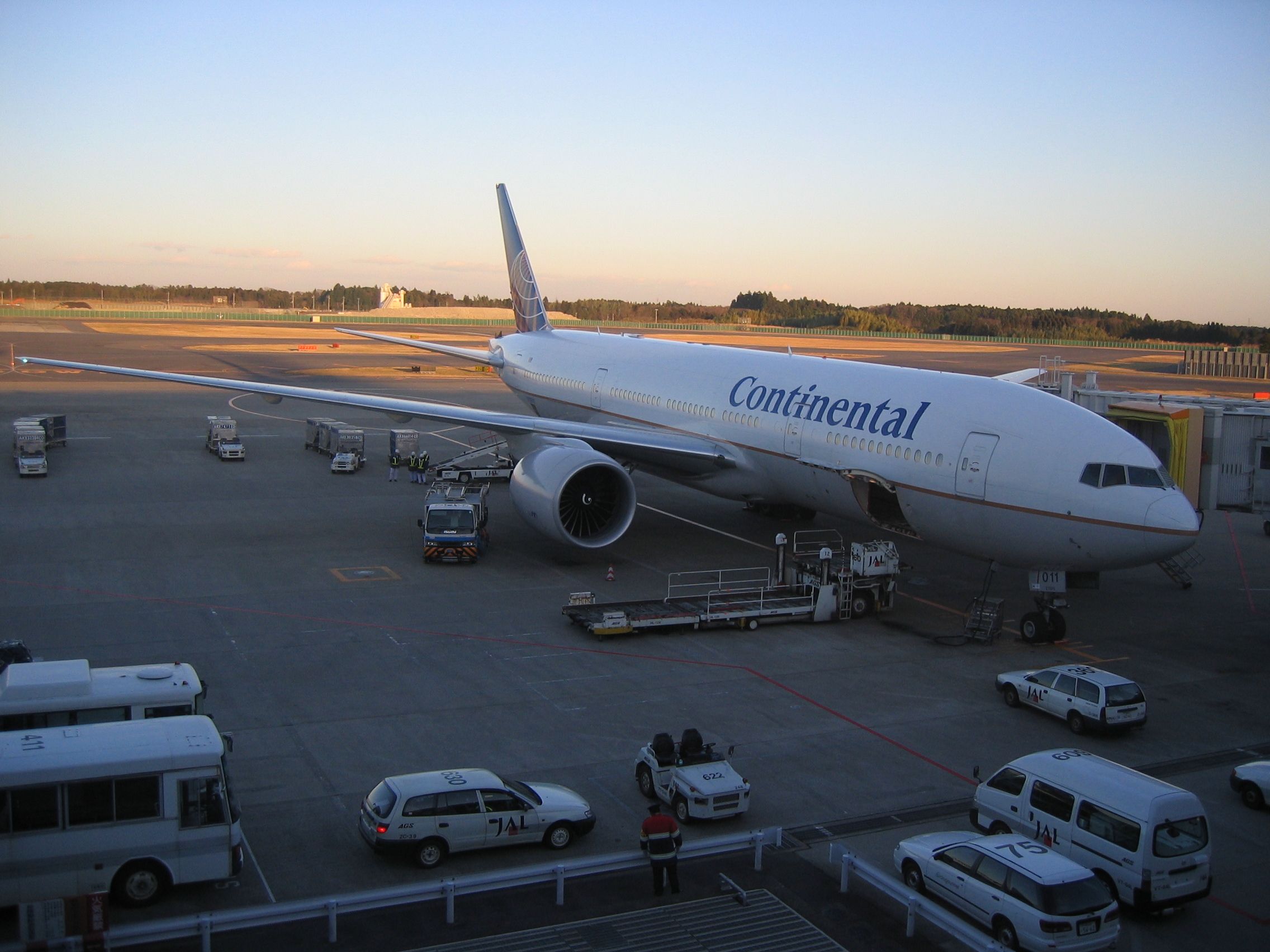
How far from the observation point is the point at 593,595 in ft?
73.5

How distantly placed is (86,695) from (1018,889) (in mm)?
10691

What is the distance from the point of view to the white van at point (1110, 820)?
38.2 feet

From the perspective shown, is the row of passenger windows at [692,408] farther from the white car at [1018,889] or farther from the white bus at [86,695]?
the white car at [1018,889]

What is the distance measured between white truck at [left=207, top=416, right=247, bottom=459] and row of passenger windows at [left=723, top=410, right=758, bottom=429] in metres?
22.2

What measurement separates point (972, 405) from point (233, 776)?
50.6 ft

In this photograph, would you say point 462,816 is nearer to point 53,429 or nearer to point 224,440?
point 224,440

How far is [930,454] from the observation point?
2195 centimetres

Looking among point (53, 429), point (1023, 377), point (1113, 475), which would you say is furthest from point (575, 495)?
point (53, 429)

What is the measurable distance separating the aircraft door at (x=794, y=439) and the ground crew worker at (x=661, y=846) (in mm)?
14729

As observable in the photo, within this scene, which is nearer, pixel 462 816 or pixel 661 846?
pixel 661 846

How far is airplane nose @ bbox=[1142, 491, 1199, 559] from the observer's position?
62.7 feet

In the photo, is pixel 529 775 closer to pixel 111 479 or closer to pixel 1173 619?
pixel 1173 619

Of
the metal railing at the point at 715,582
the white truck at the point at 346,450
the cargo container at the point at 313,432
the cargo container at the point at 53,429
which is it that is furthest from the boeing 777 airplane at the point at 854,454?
the cargo container at the point at 53,429

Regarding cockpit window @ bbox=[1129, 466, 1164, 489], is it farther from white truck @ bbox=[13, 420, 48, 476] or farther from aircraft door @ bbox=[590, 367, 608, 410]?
white truck @ bbox=[13, 420, 48, 476]
